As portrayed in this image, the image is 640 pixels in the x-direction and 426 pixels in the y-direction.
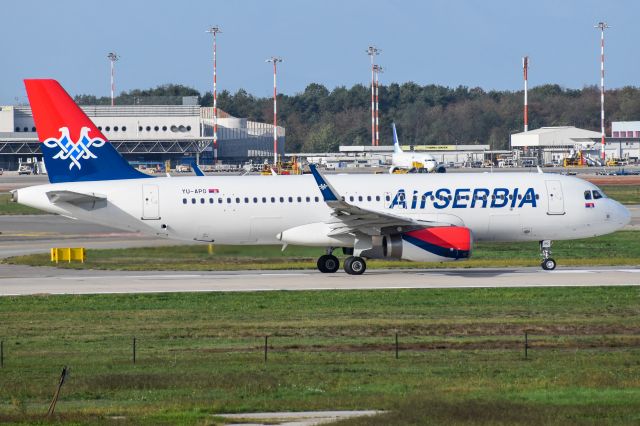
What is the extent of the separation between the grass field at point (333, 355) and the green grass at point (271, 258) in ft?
31.6

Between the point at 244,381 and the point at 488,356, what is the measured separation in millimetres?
6552

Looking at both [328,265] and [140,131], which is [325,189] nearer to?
[328,265]

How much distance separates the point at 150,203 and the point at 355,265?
8.38 metres

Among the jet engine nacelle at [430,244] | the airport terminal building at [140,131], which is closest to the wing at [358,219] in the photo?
the jet engine nacelle at [430,244]

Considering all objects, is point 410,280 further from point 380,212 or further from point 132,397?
point 132,397

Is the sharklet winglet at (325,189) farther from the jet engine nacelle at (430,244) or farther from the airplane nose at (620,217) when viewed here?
the airplane nose at (620,217)

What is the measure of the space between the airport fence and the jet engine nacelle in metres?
12.3

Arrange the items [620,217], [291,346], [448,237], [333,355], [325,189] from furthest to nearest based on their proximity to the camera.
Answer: [620,217] → [448,237] → [325,189] → [291,346] → [333,355]

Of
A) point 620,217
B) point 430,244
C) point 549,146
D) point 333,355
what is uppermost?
point 549,146

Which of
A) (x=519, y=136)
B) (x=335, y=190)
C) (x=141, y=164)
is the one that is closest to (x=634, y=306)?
(x=335, y=190)

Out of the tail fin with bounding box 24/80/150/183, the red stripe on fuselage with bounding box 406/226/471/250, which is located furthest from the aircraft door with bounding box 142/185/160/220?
the red stripe on fuselage with bounding box 406/226/471/250

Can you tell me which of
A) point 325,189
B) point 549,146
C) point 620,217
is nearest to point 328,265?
point 325,189

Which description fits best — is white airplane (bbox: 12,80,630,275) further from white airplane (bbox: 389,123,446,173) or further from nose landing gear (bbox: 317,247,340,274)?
white airplane (bbox: 389,123,446,173)

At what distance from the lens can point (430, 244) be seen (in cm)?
4394
